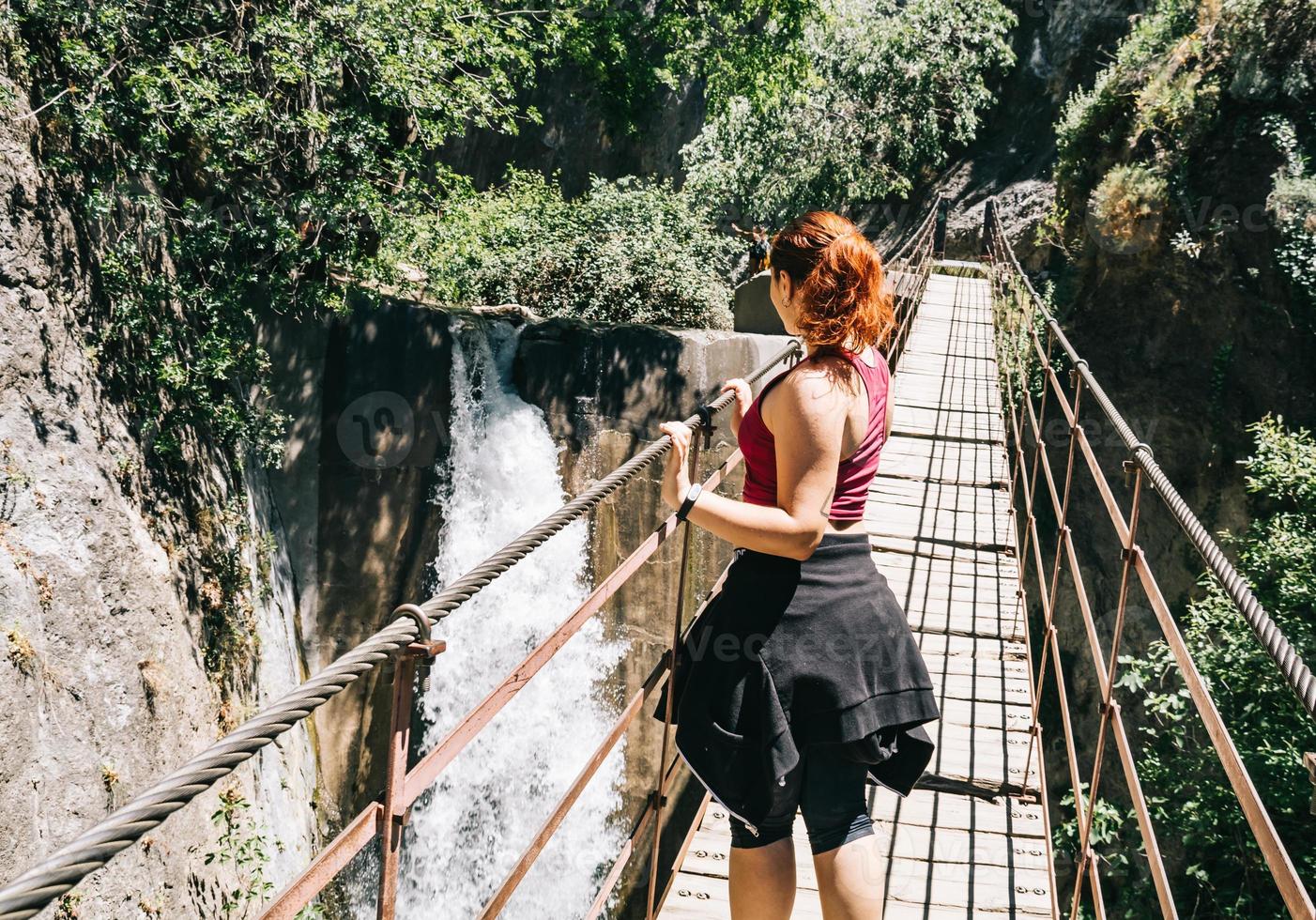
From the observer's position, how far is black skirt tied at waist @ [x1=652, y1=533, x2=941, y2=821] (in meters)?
1.76

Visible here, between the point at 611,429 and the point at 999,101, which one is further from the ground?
the point at 999,101

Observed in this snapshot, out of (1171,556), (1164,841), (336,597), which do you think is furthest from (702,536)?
(1171,556)

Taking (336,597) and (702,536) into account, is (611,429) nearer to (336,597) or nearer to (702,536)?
(702,536)

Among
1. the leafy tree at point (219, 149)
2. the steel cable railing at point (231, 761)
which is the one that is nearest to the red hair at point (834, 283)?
the steel cable railing at point (231, 761)

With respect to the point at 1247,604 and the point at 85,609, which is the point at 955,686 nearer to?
the point at 1247,604

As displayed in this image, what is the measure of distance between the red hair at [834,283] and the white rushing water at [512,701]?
693 centimetres

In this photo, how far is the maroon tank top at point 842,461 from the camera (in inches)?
72.0

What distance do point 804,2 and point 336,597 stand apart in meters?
9.48

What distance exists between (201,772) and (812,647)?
3.74 ft

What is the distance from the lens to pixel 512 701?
28.5 ft

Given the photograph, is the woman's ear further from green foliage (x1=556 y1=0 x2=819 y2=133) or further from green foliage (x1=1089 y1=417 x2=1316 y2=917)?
green foliage (x1=556 y1=0 x2=819 y2=133)

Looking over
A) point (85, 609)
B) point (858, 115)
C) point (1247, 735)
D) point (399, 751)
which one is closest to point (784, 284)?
point (399, 751)

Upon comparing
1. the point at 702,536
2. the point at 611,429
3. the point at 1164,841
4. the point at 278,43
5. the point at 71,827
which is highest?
the point at 278,43

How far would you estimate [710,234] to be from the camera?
456 inches
